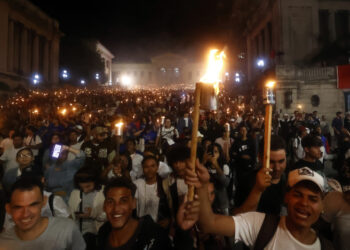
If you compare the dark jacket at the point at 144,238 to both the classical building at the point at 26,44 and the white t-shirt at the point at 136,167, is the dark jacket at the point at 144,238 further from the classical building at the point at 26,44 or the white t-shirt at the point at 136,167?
the classical building at the point at 26,44

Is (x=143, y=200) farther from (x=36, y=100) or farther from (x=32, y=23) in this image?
(x=32, y=23)

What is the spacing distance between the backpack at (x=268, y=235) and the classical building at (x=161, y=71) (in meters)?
97.1

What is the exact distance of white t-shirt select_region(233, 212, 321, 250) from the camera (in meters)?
2.00

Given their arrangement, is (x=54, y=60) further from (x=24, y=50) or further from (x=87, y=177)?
(x=87, y=177)

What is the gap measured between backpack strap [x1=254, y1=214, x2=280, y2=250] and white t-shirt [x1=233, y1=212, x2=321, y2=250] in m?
0.03

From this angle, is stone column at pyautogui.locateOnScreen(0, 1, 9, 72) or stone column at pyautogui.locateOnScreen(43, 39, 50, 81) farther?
stone column at pyautogui.locateOnScreen(43, 39, 50, 81)

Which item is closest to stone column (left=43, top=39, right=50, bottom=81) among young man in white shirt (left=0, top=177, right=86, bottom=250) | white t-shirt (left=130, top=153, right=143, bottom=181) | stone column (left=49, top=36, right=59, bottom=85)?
stone column (left=49, top=36, right=59, bottom=85)

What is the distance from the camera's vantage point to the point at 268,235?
2.06 metres

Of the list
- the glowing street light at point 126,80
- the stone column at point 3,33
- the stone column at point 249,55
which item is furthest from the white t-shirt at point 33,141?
the glowing street light at point 126,80

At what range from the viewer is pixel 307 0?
3034 centimetres

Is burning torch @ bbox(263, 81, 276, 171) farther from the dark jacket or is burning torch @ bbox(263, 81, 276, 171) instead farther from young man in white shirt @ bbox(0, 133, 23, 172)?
young man in white shirt @ bbox(0, 133, 23, 172)

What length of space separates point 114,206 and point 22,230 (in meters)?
0.78

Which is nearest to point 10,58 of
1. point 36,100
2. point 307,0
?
point 36,100

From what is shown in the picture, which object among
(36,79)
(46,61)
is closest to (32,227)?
(36,79)
